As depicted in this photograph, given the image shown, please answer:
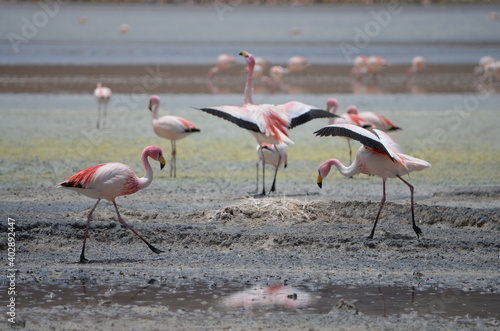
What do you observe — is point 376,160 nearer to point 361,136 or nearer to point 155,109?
point 361,136

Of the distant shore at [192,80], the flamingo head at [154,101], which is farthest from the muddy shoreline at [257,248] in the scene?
the distant shore at [192,80]

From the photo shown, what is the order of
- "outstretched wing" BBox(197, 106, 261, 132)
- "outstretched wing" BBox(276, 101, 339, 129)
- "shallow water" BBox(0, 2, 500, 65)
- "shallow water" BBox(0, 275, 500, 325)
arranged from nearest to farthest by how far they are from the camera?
1. "shallow water" BBox(0, 275, 500, 325)
2. "outstretched wing" BBox(197, 106, 261, 132)
3. "outstretched wing" BBox(276, 101, 339, 129)
4. "shallow water" BBox(0, 2, 500, 65)

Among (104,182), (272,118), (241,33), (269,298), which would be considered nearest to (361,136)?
(269,298)

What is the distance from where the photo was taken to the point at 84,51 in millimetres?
34219

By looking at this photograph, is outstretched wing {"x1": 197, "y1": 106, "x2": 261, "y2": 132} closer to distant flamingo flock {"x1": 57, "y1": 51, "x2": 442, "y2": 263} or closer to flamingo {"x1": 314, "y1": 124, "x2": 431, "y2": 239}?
distant flamingo flock {"x1": 57, "y1": 51, "x2": 442, "y2": 263}

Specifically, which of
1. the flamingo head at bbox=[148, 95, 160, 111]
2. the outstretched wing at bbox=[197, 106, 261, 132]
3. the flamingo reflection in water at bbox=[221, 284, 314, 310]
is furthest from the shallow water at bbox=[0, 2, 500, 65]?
the flamingo reflection in water at bbox=[221, 284, 314, 310]

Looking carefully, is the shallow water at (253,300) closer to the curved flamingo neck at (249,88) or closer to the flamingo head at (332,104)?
the curved flamingo neck at (249,88)

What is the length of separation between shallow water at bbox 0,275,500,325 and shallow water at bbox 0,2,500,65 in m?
24.9

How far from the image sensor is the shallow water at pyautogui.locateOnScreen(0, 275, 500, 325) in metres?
5.82

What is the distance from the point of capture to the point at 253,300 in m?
6.08

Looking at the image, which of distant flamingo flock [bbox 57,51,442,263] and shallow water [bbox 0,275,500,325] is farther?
distant flamingo flock [bbox 57,51,442,263]

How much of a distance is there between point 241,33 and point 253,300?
35.5 meters

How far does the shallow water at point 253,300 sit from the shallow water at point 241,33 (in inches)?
982

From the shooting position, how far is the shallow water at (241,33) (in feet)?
112
